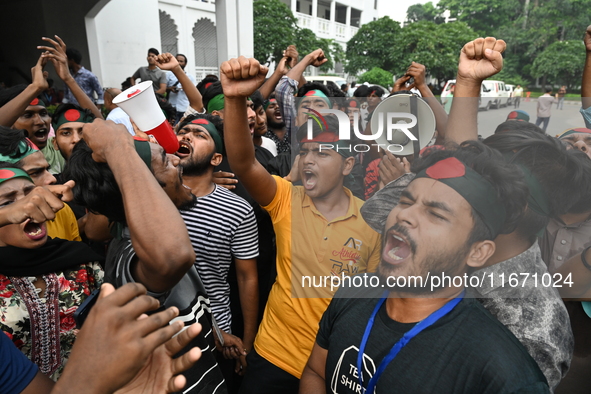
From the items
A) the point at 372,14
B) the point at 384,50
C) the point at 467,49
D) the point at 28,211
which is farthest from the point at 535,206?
the point at 372,14

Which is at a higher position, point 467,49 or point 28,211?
point 467,49

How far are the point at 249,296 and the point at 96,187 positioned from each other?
1018 millimetres

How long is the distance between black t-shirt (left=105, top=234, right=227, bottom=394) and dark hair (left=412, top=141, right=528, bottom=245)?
915 millimetres

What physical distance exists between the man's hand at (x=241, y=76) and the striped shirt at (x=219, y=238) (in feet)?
2.26

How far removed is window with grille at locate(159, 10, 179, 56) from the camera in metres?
17.2

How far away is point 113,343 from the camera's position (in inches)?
32.4

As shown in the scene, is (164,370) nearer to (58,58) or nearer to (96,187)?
(96,187)

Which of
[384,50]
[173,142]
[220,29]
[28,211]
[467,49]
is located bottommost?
[28,211]

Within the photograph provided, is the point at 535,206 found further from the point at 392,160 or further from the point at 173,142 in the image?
the point at 173,142

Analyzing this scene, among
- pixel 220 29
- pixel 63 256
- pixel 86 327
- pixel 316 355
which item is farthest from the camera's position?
pixel 220 29

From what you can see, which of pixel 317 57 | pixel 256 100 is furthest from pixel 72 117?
pixel 317 57

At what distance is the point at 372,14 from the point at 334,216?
3832cm

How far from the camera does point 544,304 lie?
1151 millimetres

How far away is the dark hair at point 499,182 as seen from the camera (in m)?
1.05
